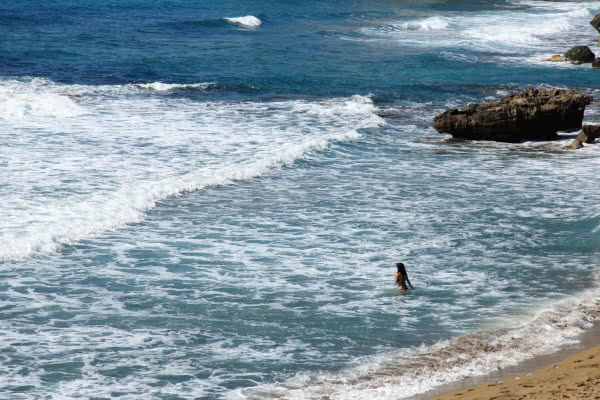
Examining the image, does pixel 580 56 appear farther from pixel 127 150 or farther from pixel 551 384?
pixel 551 384

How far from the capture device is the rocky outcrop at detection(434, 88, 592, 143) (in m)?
25.7

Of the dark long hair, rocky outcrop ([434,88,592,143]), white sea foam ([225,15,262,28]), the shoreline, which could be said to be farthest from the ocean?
white sea foam ([225,15,262,28])

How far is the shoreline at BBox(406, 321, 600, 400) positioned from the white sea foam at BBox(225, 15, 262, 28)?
5101cm

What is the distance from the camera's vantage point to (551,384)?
1025 centimetres

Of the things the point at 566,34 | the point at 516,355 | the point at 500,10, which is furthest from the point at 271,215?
the point at 500,10

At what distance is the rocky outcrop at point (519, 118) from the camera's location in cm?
2569

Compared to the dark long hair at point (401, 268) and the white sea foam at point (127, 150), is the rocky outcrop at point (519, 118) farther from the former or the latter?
the dark long hair at point (401, 268)

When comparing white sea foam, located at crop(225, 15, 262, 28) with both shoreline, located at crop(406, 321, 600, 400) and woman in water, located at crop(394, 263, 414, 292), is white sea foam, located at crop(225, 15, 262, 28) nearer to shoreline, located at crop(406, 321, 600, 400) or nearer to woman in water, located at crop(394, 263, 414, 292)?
woman in water, located at crop(394, 263, 414, 292)

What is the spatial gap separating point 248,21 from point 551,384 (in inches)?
2104

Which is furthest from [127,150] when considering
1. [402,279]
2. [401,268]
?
[401,268]

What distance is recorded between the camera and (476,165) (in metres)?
23.5

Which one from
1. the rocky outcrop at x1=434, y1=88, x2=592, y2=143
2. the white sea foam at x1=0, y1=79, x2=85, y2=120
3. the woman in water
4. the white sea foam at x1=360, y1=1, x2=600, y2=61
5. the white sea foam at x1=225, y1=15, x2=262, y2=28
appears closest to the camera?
the woman in water

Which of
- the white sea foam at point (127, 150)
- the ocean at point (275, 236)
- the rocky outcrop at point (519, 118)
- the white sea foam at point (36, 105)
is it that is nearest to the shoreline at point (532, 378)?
the ocean at point (275, 236)

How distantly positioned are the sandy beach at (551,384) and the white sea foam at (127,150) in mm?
9291
